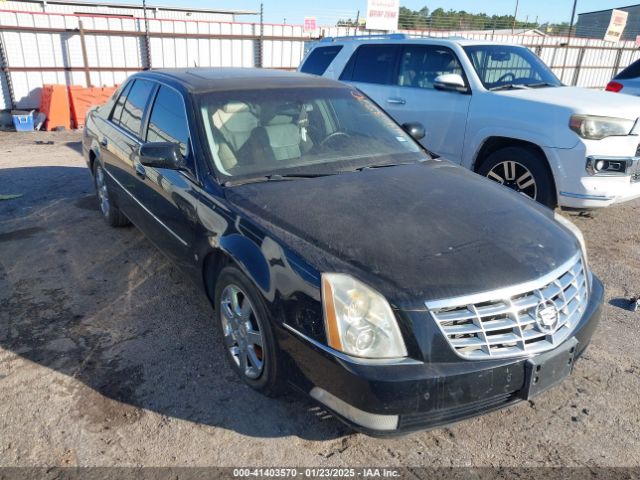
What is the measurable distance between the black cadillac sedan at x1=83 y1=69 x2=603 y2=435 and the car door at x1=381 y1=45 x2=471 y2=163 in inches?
80.3

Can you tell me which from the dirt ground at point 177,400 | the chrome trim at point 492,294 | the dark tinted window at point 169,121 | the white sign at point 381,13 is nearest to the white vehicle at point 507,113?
the dirt ground at point 177,400

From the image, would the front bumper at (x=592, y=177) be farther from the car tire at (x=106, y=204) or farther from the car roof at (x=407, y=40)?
the car tire at (x=106, y=204)

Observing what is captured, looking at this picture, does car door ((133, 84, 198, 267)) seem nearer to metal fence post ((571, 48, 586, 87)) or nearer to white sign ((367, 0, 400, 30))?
white sign ((367, 0, 400, 30))

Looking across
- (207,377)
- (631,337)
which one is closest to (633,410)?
(631,337)

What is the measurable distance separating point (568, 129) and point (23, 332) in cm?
471

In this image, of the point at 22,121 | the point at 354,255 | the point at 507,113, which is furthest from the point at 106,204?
the point at 22,121

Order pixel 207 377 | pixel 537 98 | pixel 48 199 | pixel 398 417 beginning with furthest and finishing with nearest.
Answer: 1. pixel 48 199
2. pixel 537 98
3. pixel 207 377
4. pixel 398 417

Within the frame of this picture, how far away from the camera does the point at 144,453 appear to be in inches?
94.2

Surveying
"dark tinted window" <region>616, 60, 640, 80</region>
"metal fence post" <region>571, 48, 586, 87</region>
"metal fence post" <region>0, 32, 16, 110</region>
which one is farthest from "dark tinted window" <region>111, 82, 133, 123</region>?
"metal fence post" <region>571, 48, 586, 87</region>

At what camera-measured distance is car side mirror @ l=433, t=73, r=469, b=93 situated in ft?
17.8

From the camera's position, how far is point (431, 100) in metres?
5.86

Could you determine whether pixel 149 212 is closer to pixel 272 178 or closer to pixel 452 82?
pixel 272 178

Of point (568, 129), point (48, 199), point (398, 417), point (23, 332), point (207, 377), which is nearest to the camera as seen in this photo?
point (398, 417)

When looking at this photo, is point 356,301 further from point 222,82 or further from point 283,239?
point 222,82
